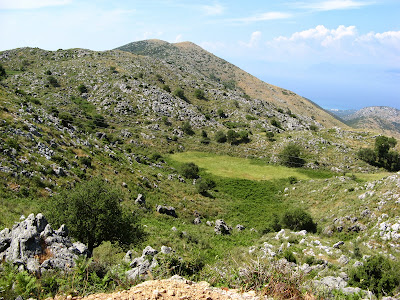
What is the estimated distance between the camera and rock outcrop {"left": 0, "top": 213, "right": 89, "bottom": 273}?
1235 centimetres

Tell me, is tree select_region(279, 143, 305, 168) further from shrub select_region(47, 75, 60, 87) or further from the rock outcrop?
shrub select_region(47, 75, 60, 87)

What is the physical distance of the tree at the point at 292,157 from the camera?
227 feet

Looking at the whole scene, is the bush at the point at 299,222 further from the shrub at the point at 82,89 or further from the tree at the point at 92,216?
the shrub at the point at 82,89

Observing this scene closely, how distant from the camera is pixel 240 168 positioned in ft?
222

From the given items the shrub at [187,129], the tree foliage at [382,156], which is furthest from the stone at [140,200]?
the tree foliage at [382,156]

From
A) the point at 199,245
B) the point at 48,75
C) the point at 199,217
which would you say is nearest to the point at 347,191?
the point at 199,217

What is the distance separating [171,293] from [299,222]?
97.5 ft

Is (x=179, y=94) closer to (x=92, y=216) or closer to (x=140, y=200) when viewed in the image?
(x=140, y=200)

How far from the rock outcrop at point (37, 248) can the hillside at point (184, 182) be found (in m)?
0.12

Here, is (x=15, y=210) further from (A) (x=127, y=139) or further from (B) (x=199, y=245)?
(A) (x=127, y=139)

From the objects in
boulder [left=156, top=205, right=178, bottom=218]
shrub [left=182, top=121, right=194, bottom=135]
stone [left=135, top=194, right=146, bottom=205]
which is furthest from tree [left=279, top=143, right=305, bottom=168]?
stone [left=135, top=194, right=146, bottom=205]

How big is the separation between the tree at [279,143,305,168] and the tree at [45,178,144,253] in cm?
5518

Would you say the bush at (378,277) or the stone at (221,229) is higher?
the bush at (378,277)

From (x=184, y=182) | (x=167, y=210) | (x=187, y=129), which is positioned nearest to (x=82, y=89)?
(x=187, y=129)
